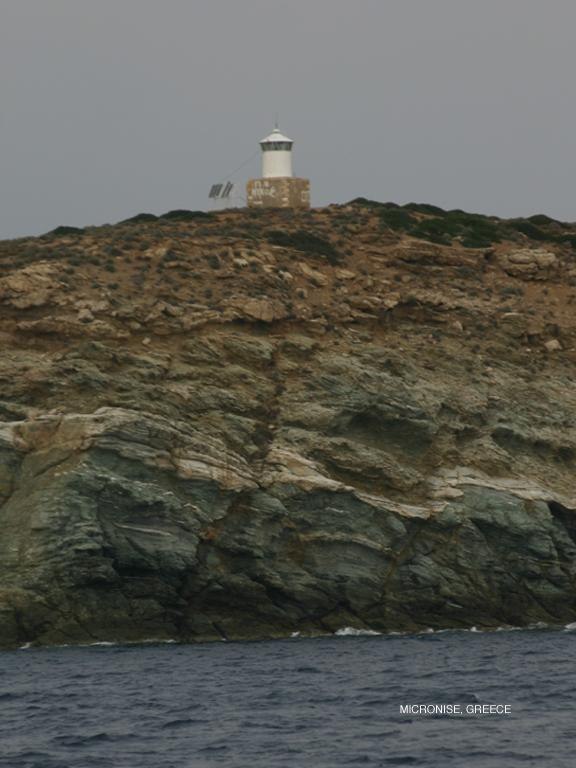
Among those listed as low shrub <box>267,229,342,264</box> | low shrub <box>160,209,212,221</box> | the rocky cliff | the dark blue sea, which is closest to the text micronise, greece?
the dark blue sea

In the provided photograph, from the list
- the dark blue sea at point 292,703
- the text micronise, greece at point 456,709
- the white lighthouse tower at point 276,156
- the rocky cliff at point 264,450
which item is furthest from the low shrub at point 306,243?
the text micronise, greece at point 456,709

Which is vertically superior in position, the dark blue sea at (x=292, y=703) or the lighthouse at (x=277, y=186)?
the lighthouse at (x=277, y=186)

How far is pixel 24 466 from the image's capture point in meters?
45.2

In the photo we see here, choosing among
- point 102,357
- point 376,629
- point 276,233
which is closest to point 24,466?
point 102,357

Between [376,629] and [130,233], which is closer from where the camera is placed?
[376,629]

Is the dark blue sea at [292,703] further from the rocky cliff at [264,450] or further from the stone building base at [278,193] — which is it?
the stone building base at [278,193]

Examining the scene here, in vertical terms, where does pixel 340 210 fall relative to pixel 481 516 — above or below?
above

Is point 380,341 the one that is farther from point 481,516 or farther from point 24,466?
point 24,466

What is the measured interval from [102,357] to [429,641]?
45.1ft

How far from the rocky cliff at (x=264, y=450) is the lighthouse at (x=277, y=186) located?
1423cm

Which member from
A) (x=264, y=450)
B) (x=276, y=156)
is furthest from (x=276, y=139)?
(x=264, y=450)

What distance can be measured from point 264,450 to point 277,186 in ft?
91.0

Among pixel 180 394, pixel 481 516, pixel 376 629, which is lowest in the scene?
pixel 376 629

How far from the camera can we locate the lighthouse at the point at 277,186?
7312cm
